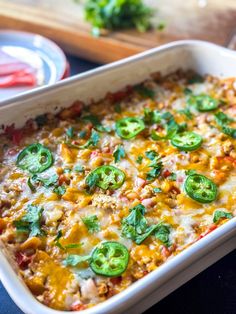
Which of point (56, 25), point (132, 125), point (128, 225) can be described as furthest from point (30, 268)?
point (56, 25)

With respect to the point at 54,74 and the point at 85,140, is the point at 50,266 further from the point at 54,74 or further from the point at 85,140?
the point at 54,74

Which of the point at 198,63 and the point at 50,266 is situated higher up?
the point at 198,63

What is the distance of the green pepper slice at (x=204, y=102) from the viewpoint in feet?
6.91

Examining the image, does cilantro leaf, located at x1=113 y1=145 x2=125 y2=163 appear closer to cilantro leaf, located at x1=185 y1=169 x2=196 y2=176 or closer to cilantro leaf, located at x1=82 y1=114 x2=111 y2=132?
cilantro leaf, located at x1=82 y1=114 x2=111 y2=132

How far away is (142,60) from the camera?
2.21 m

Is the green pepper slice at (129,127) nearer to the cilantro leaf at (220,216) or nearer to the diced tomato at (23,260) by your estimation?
the cilantro leaf at (220,216)

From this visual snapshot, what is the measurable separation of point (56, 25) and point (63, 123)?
1.04m

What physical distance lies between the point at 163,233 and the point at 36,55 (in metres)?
1.39

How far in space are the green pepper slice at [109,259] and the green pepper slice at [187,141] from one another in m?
0.57

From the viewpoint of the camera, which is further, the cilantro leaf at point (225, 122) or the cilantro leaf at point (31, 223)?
the cilantro leaf at point (225, 122)

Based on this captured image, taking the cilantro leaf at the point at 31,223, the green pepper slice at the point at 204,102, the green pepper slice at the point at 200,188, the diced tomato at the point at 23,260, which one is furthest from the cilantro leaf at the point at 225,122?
the diced tomato at the point at 23,260

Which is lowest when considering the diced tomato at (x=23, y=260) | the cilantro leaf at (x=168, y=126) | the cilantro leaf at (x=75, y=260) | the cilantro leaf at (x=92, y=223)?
the diced tomato at (x=23, y=260)

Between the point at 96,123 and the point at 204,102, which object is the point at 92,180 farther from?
the point at 204,102

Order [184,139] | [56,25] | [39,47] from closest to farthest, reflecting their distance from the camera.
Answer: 1. [184,139]
2. [39,47]
3. [56,25]
